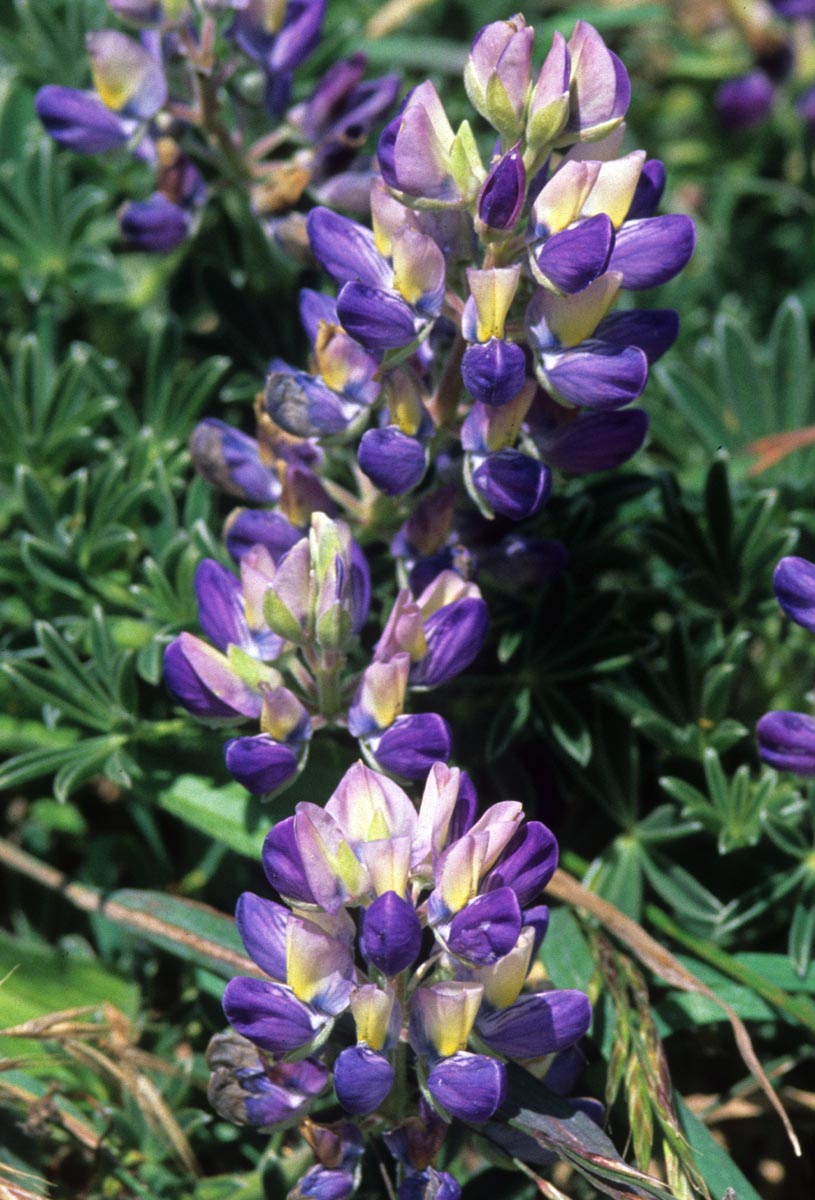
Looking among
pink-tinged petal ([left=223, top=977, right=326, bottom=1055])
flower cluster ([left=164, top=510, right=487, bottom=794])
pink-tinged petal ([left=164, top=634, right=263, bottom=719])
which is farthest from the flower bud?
pink-tinged petal ([left=223, top=977, right=326, bottom=1055])

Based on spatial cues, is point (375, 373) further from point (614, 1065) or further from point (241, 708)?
point (614, 1065)

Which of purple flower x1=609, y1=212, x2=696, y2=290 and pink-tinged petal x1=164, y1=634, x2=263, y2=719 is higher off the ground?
purple flower x1=609, y1=212, x2=696, y2=290

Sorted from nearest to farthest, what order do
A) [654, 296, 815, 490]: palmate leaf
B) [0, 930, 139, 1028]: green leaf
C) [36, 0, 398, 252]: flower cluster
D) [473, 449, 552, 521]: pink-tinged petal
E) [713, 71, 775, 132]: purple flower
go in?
1. [473, 449, 552, 521]: pink-tinged petal
2. [0, 930, 139, 1028]: green leaf
3. [36, 0, 398, 252]: flower cluster
4. [654, 296, 815, 490]: palmate leaf
5. [713, 71, 775, 132]: purple flower

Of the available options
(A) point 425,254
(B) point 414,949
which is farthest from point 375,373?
(B) point 414,949

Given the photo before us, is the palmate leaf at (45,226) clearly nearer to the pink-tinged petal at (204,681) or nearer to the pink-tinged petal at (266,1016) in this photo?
the pink-tinged petal at (204,681)

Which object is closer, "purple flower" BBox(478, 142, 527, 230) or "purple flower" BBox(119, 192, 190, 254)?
"purple flower" BBox(478, 142, 527, 230)

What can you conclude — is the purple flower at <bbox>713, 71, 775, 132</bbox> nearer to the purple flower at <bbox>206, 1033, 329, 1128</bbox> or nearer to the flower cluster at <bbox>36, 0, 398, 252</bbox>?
the flower cluster at <bbox>36, 0, 398, 252</bbox>

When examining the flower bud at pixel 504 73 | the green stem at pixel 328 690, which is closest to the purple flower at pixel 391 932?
the green stem at pixel 328 690

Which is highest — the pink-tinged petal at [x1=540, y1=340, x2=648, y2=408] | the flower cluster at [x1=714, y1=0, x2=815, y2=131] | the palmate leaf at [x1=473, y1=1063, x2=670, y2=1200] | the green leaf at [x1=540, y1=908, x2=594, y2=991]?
the pink-tinged petal at [x1=540, y1=340, x2=648, y2=408]
